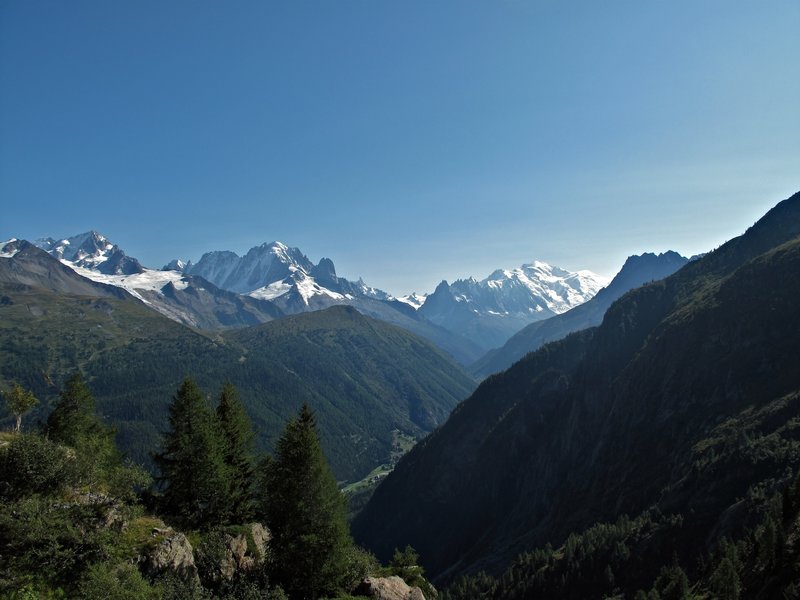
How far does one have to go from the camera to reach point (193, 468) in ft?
140

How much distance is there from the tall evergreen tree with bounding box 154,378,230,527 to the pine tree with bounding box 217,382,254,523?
2.93 metres

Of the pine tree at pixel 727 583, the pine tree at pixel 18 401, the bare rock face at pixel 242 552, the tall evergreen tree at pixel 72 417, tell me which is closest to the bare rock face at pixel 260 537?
the bare rock face at pixel 242 552

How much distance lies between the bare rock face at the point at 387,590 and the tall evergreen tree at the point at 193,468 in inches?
544

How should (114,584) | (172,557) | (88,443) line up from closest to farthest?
(114,584), (172,557), (88,443)

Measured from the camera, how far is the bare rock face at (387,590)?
42.8 m

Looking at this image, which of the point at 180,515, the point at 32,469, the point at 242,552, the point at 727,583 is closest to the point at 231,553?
the point at 242,552

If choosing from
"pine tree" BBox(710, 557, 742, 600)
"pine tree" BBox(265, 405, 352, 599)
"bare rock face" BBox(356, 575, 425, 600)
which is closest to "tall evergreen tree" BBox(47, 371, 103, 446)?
"pine tree" BBox(265, 405, 352, 599)

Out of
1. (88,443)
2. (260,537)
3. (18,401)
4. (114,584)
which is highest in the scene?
(18,401)

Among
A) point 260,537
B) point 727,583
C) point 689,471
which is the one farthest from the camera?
point 689,471

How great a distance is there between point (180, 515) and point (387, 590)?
18.9 m

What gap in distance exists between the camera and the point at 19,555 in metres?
27.1

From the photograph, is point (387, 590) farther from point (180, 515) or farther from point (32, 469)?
point (32, 469)

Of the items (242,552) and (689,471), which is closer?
(242,552)

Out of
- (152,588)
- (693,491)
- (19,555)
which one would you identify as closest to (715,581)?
(693,491)
